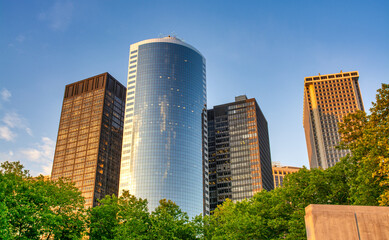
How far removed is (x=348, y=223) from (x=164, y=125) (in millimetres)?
131520

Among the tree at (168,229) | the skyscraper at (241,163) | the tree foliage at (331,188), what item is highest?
the skyscraper at (241,163)

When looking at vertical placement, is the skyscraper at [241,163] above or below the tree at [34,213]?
above

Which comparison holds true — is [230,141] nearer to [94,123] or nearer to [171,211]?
[94,123]

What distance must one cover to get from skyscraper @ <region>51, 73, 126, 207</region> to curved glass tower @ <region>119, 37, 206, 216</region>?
33602 mm

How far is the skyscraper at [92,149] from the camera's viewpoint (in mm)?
175500

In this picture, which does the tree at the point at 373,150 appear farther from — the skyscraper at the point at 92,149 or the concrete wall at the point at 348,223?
the skyscraper at the point at 92,149

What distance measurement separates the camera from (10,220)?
32.4 meters

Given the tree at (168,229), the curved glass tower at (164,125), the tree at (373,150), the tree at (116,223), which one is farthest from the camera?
the curved glass tower at (164,125)

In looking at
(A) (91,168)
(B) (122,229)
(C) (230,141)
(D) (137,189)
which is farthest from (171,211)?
(C) (230,141)

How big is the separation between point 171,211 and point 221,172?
145 metres

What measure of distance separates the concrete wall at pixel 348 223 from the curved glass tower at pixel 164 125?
12215 cm

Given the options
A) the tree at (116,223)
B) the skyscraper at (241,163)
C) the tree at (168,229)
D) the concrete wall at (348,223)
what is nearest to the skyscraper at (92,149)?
the skyscraper at (241,163)

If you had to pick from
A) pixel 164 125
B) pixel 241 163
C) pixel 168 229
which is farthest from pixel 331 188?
pixel 241 163

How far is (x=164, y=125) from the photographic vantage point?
14962 cm
